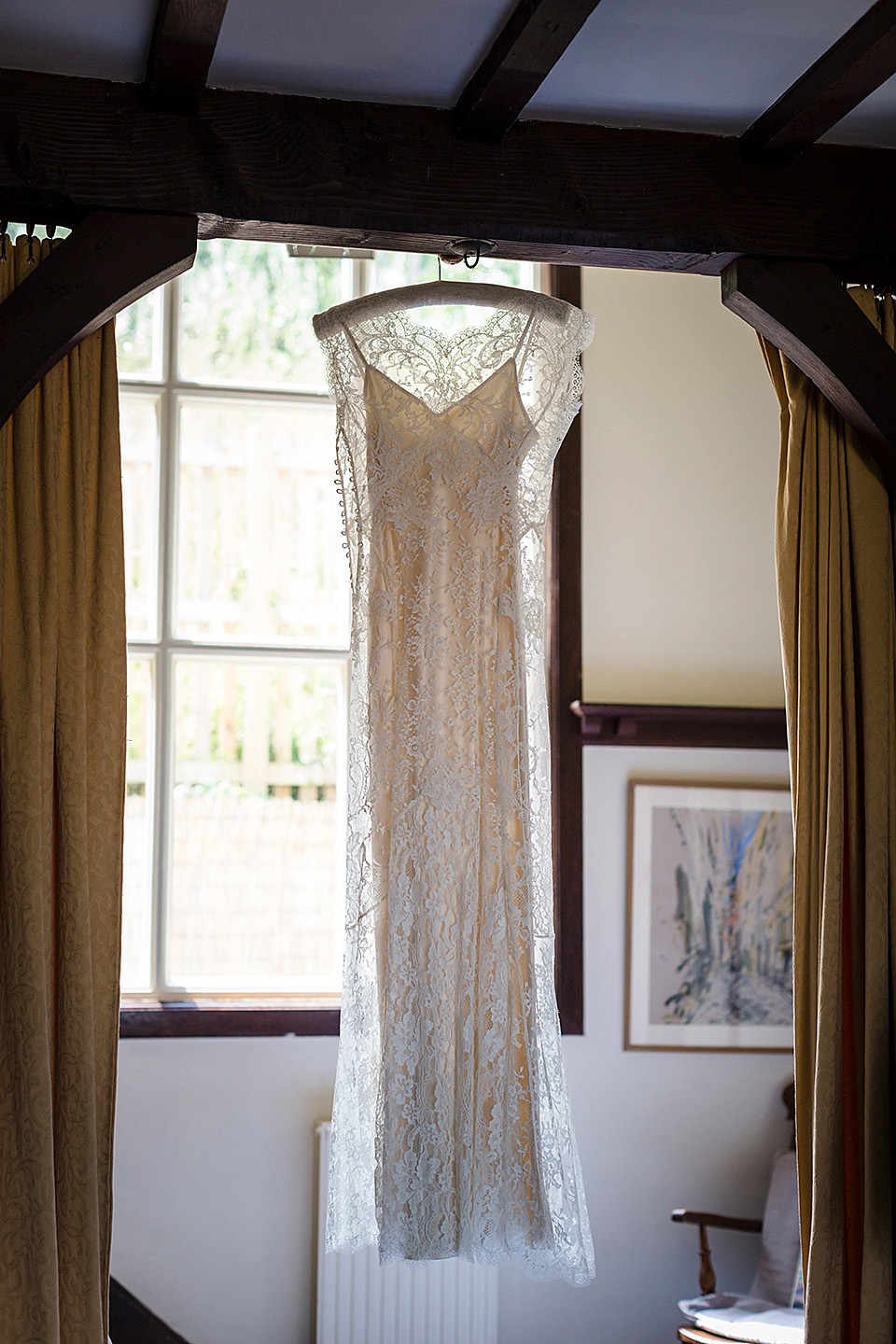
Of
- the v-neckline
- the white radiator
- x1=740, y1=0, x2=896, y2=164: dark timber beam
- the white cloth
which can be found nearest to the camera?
x1=740, y1=0, x2=896, y2=164: dark timber beam

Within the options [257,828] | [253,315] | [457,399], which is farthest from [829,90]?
[257,828]

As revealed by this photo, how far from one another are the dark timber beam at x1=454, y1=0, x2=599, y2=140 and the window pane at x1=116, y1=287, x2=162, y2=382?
5.01 ft

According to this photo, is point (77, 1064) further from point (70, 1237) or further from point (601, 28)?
point (601, 28)

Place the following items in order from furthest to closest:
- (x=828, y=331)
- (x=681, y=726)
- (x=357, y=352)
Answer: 1. (x=681, y=726)
2. (x=828, y=331)
3. (x=357, y=352)

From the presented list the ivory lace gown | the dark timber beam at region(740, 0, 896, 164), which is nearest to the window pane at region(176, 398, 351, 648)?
the ivory lace gown

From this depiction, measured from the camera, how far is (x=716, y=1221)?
3223 mm

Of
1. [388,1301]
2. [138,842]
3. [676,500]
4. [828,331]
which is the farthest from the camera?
[676,500]

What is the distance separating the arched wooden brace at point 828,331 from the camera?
7.72 feet

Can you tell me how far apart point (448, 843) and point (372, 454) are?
724 millimetres

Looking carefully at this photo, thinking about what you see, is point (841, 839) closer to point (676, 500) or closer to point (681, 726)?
point (681, 726)

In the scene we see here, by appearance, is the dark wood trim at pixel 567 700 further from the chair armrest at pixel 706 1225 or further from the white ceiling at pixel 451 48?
the white ceiling at pixel 451 48

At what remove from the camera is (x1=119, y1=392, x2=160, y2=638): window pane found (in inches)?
136

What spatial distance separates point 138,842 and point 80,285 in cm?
176

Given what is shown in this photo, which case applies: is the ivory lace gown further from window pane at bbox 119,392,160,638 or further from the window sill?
window pane at bbox 119,392,160,638
